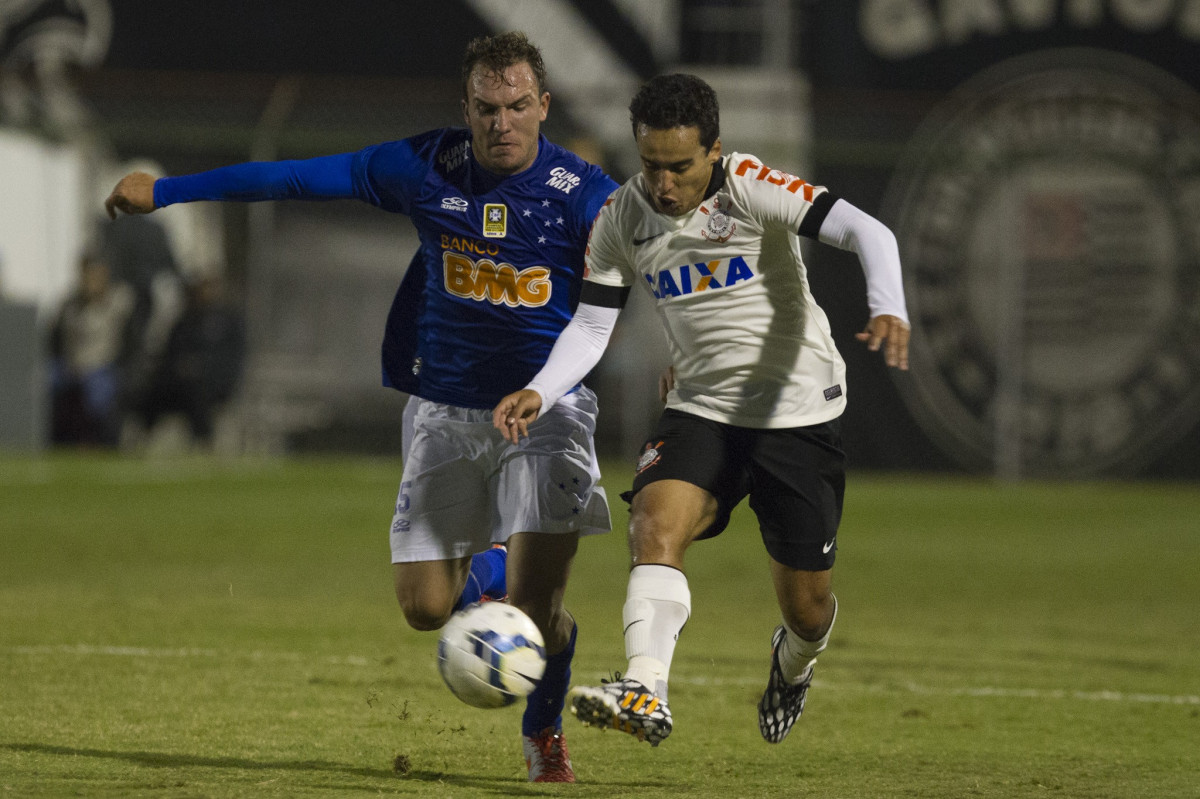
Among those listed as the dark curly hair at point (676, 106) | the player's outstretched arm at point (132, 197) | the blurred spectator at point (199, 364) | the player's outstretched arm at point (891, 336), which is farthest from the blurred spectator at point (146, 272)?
the player's outstretched arm at point (891, 336)

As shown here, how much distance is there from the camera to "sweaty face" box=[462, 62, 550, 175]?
555 cm

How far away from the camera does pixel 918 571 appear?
12.3 metres

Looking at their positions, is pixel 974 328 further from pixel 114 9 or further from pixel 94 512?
pixel 114 9

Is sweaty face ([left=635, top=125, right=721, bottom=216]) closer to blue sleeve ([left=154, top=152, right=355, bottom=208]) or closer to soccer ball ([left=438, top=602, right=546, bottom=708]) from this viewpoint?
blue sleeve ([left=154, top=152, right=355, bottom=208])

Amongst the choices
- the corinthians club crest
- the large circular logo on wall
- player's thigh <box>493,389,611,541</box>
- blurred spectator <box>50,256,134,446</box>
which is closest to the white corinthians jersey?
the corinthians club crest

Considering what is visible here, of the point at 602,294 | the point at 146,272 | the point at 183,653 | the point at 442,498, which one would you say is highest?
the point at 602,294

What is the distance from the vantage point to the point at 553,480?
18.7 ft

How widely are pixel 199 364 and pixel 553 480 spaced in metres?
14.4

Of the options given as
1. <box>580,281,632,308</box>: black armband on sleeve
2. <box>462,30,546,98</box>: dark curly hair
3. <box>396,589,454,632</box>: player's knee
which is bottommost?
<box>396,589,454,632</box>: player's knee

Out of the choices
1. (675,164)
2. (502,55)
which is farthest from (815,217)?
(502,55)

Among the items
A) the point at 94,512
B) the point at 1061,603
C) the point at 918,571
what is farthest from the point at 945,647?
the point at 94,512

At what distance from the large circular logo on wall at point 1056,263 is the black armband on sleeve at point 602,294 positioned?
1344cm

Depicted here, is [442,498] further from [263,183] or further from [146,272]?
[146,272]

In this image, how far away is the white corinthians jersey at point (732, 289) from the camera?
17.2 ft
